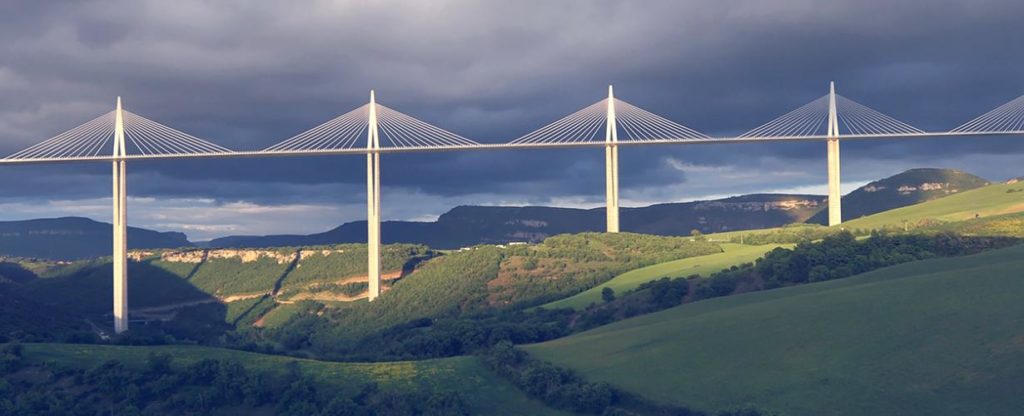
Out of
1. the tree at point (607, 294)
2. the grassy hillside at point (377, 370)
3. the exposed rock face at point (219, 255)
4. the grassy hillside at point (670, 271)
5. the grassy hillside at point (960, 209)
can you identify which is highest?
the grassy hillside at point (960, 209)

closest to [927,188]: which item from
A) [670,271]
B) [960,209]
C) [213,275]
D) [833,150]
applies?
[960,209]

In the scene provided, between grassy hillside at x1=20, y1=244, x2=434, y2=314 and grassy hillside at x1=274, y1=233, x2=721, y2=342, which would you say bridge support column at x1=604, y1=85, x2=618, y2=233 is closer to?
grassy hillside at x1=274, y1=233, x2=721, y2=342

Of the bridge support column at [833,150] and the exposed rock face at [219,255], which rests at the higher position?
the bridge support column at [833,150]

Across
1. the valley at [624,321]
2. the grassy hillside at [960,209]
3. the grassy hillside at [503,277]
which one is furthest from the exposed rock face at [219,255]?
the grassy hillside at [960,209]

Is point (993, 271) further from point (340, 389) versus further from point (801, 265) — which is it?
point (340, 389)

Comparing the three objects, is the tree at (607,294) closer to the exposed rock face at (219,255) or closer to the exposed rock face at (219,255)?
the exposed rock face at (219,255)
